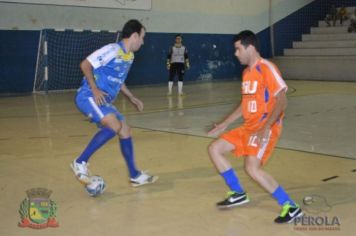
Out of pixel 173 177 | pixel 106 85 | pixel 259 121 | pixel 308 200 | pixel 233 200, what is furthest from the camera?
pixel 173 177

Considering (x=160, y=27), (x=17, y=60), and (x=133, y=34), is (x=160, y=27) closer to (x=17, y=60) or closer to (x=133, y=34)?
(x=17, y=60)

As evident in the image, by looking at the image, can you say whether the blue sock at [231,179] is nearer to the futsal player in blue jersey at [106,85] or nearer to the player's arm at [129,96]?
the futsal player in blue jersey at [106,85]

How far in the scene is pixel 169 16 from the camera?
59.0ft

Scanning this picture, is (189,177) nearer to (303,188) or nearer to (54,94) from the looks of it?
(303,188)

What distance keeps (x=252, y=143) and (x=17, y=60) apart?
12294 millimetres

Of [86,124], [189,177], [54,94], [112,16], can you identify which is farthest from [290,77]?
[189,177]

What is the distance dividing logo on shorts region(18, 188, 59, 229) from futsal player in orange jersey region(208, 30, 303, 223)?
4.35 feet

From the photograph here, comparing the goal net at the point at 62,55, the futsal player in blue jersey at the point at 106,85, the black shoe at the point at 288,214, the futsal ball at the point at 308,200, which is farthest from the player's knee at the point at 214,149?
the goal net at the point at 62,55

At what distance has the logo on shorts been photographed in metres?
3.52

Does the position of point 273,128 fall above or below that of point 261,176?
above

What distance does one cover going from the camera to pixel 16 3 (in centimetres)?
1413

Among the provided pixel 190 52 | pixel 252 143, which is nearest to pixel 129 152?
pixel 252 143

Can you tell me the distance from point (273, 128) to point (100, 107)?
5.14ft

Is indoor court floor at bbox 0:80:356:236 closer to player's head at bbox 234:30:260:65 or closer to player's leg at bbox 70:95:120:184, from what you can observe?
player's leg at bbox 70:95:120:184
